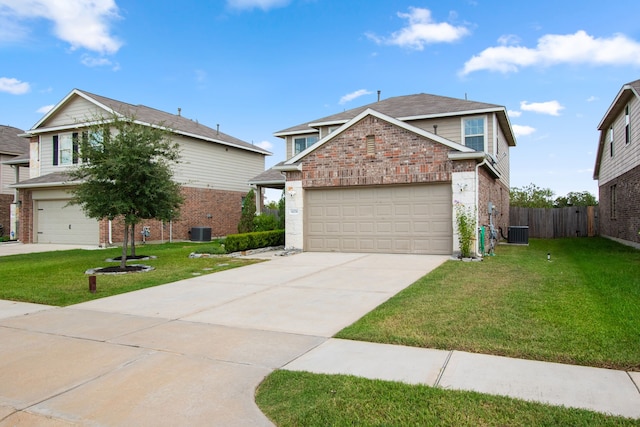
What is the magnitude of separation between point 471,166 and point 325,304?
8032mm

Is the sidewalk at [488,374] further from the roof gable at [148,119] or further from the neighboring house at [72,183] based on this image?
the neighboring house at [72,183]

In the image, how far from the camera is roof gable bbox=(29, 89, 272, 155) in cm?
2044

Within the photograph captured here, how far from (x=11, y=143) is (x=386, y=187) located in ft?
87.2

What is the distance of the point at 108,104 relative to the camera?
20750 mm

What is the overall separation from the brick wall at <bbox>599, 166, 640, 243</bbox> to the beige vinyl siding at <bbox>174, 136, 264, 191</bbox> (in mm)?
18200

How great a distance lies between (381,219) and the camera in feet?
48.2

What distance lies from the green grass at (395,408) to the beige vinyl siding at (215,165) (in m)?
18.5

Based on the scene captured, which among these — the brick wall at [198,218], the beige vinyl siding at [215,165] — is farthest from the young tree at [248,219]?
the beige vinyl siding at [215,165]

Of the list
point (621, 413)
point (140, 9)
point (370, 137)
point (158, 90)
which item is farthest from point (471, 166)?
point (158, 90)

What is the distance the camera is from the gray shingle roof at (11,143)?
27.2 meters

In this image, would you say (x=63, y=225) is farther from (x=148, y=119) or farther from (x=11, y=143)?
(x=11, y=143)

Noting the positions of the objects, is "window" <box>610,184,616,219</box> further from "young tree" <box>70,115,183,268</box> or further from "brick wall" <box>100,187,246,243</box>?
"brick wall" <box>100,187,246,243</box>

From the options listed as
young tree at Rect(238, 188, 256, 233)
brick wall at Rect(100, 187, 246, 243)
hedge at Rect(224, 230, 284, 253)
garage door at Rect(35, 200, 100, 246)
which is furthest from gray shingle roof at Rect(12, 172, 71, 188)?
hedge at Rect(224, 230, 284, 253)

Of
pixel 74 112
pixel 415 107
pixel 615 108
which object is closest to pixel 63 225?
pixel 74 112
